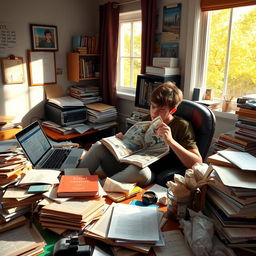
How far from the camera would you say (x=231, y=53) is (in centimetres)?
232

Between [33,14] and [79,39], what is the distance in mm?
582

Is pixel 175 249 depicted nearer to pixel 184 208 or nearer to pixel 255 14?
pixel 184 208

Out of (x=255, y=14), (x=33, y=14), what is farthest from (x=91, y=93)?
(x=255, y=14)

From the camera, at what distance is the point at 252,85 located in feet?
7.25

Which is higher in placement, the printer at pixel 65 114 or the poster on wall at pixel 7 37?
the poster on wall at pixel 7 37

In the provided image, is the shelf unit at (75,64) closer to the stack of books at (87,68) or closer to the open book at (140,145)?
the stack of books at (87,68)

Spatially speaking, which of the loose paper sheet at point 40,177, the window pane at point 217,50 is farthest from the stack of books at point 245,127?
the loose paper sheet at point 40,177

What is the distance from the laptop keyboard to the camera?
5.27 ft

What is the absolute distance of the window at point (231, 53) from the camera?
86.0 inches

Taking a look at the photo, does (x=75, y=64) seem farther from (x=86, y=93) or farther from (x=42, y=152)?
(x=42, y=152)

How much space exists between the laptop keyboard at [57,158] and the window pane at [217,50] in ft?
5.12

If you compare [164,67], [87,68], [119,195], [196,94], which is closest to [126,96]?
[87,68]

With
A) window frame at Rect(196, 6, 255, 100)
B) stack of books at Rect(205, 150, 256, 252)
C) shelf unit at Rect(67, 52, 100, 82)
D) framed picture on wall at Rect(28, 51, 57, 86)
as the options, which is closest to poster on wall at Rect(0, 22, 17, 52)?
framed picture on wall at Rect(28, 51, 57, 86)

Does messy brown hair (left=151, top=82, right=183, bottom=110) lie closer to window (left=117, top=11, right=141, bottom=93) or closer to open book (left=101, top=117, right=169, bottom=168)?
open book (left=101, top=117, right=169, bottom=168)
